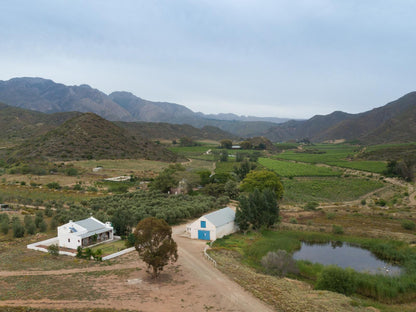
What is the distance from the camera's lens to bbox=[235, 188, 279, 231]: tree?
31594 mm

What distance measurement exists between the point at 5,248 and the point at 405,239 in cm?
3226

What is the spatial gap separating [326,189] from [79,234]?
43.7 m

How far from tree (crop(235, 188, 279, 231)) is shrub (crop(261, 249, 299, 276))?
902 centimetres

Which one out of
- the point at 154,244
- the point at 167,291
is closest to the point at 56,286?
the point at 154,244

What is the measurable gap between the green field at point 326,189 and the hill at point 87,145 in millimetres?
46262

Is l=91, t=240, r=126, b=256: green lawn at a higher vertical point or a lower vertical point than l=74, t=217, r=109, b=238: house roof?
lower

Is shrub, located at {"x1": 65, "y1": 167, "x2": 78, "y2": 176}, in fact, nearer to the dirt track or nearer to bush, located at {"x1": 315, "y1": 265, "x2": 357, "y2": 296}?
the dirt track

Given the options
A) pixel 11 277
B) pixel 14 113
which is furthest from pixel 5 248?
pixel 14 113

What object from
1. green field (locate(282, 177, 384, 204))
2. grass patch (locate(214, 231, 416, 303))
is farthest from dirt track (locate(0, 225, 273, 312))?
green field (locate(282, 177, 384, 204))

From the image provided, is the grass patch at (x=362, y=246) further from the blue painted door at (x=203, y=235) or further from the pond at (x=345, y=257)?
the blue painted door at (x=203, y=235)

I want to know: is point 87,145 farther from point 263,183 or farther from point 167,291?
point 167,291

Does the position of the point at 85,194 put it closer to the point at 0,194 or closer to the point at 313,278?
the point at 0,194

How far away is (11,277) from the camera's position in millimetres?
20516

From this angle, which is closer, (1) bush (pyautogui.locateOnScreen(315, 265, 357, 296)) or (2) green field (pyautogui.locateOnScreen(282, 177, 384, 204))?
(1) bush (pyautogui.locateOnScreen(315, 265, 357, 296))
